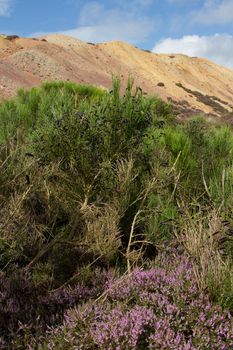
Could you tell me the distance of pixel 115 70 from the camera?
175ft

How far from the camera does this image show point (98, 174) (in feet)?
17.2

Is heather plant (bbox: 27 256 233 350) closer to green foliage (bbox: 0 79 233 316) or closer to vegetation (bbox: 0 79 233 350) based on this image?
vegetation (bbox: 0 79 233 350)

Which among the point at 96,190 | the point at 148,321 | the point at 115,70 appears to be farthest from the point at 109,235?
the point at 115,70

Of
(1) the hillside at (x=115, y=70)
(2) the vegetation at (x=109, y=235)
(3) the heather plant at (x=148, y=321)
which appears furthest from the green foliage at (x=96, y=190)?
(1) the hillside at (x=115, y=70)

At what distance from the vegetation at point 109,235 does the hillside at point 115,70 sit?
22.1 m

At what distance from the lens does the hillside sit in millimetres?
37062

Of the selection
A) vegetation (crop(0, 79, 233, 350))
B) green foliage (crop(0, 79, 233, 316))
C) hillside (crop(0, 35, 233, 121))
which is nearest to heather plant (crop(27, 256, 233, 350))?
vegetation (crop(0, 79, 233, 350))

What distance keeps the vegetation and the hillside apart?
22080 millimetres

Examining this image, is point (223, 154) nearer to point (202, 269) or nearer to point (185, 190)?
point (185, 190)

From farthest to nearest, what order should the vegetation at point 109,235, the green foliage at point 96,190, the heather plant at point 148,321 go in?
the green foliage at point 96,190, the vegetation at point 109,235, the heather plant at point 148,321

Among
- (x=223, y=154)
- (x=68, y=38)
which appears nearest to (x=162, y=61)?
(x=68, y=38)

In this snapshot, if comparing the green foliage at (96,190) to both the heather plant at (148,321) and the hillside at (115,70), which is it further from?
the hillside at (115,70)

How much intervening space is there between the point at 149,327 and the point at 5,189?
2.23 meters

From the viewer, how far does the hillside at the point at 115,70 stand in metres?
37.1
